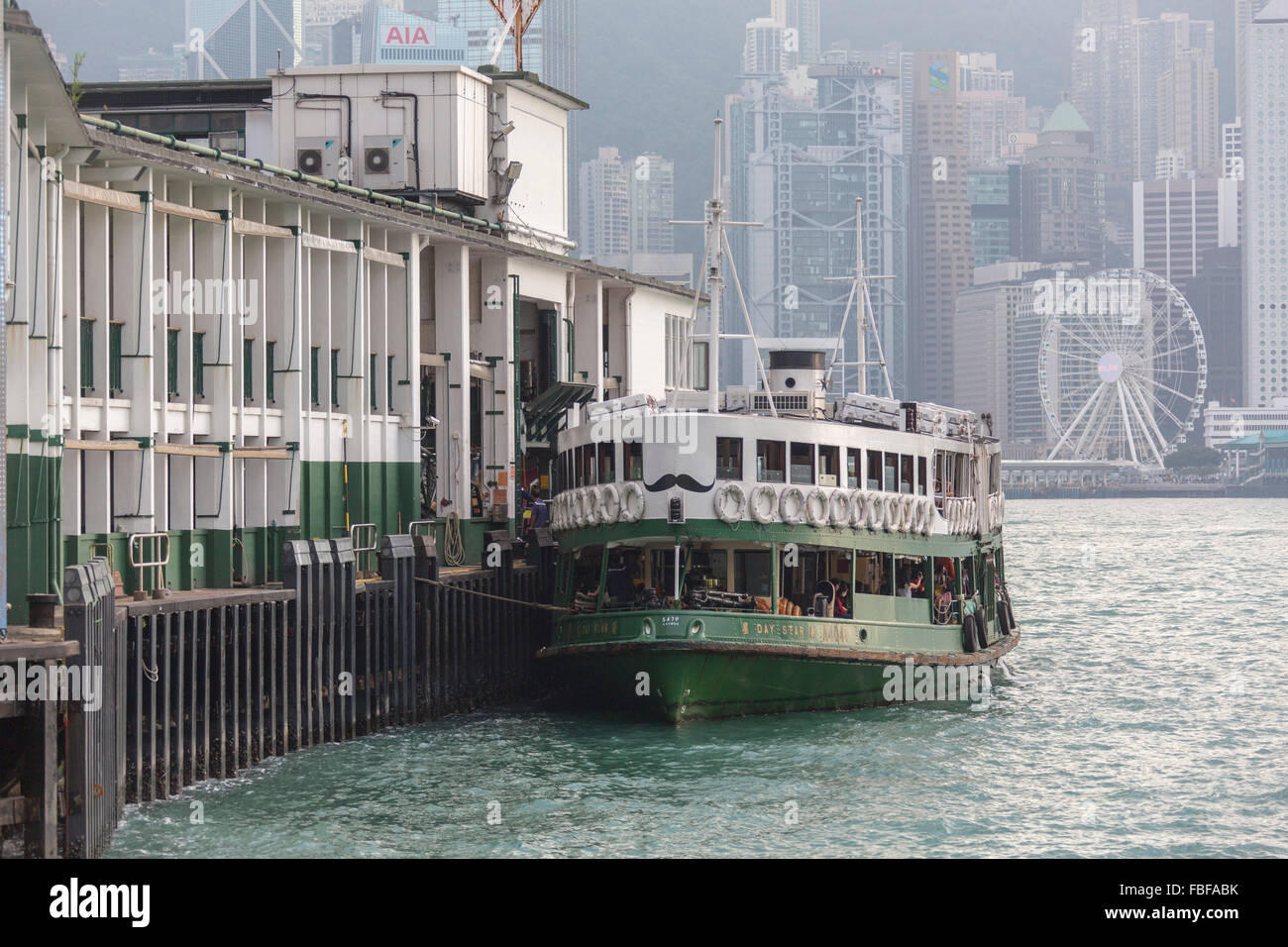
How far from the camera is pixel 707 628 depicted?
101ft

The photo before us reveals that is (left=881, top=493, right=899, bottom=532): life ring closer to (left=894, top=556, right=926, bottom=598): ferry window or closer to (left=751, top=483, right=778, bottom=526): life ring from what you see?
(left=894, top=556, right=926, bottom=598): ferry window

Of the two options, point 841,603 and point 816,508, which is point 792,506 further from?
point 841,603

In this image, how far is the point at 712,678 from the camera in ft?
102

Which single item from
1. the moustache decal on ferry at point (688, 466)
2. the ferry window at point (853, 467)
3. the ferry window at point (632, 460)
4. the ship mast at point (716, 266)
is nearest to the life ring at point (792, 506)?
the moustache decal on ferry at point (688, 466)

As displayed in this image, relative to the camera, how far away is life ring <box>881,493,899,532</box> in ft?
112

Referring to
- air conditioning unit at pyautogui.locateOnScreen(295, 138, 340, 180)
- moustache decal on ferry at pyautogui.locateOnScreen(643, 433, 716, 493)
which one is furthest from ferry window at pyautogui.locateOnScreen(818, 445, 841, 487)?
air conditioning unit at pyautogui.locateOnScreen(295, 138, 340, 180)

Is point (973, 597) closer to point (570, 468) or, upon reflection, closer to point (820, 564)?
point (820, 564)

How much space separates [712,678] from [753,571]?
264 centimetres

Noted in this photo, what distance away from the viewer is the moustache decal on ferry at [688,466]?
104ft

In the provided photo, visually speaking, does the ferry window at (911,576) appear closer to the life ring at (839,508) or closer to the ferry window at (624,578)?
the life ring at (839,508)

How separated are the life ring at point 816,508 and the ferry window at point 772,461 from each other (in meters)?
0.65

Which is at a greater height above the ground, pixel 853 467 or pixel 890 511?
pixel 853 467

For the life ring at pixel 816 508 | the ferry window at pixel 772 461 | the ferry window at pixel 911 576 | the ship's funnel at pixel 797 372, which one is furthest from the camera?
the ship's funnel at pixel 797 372

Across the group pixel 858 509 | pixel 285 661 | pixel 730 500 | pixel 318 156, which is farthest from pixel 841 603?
pixel 318 156
